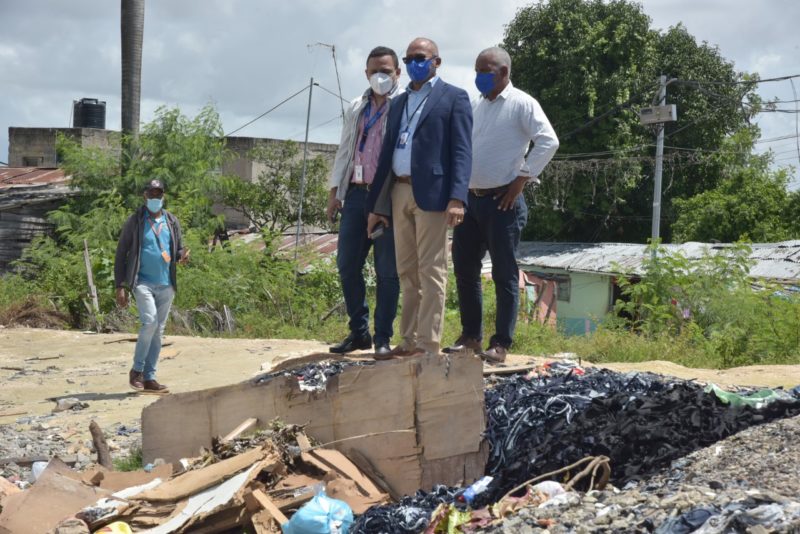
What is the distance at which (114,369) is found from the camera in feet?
34.2

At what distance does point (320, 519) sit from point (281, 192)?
2408 cm

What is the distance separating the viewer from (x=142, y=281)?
8.35 metres

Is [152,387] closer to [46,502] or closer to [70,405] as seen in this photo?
[70,405]

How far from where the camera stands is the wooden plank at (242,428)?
582cm

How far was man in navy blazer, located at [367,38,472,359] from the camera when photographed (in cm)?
586

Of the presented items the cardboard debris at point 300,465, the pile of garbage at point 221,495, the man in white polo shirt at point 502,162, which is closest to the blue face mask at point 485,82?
the man in white polo shirt at point 502,162

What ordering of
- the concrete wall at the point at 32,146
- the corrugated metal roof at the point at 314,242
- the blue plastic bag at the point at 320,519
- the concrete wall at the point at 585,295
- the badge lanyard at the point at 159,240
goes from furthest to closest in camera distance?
the concrete wall at the point at 32,146 < the concrete wall at the point at 585,295 < the corrugated metal roof at the point at 314,242 < the badge lanyard at the point at 159,240 < the blue plastic bag at the point at 320,519

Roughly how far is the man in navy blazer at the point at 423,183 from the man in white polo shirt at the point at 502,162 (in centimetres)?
43

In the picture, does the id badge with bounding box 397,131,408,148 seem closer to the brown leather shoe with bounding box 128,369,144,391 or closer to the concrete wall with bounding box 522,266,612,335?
the brown leather shoe with bounding box 128,369,144,391

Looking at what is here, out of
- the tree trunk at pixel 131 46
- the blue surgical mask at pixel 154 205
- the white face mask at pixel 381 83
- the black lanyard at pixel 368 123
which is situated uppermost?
the tree trunk at pixel 131 46

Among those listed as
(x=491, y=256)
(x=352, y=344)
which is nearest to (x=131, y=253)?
(x=352, y=344)

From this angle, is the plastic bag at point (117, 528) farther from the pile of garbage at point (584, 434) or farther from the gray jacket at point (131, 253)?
the gray jacket at point (131, 253)

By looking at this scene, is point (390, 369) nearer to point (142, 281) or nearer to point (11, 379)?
point (142, 281)

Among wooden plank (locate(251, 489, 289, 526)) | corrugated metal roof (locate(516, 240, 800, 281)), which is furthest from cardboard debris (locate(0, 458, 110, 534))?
corrugated metal roof (locate(516, 240, 800, 281))
